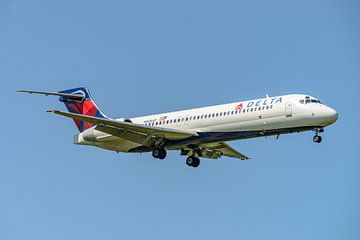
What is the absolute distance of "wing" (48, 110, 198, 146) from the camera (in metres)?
40.1

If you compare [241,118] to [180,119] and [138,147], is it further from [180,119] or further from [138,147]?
[138,147]

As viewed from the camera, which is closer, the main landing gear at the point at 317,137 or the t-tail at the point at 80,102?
the main landing gear at the point at 317,137

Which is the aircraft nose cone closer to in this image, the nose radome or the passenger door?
the nose radome

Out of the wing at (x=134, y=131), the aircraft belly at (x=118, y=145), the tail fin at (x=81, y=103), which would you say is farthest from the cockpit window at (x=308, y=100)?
the tail fin at (x=81, y=103)

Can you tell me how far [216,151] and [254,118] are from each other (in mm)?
6551

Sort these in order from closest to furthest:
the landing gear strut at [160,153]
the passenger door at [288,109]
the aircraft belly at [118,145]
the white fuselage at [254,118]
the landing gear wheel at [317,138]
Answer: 1. the landing gear wheel at [317,138]
2. the white fuselage at [254,118]
3. the passenger door at [288,109]
4. the landing gear strut at [160,153]
5. the aircraft belly at [118,145]

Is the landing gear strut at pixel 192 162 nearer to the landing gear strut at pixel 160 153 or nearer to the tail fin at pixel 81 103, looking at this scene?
the landing gear strut at pixel 160 153

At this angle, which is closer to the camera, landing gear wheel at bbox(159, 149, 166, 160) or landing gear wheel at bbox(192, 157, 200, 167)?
landing gear wheel at bbox(159, 149, 166, 160)

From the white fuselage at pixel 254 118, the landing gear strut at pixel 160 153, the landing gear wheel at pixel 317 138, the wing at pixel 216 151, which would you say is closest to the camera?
the landing gear wheel at pixel 317 138

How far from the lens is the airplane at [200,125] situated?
3775cm

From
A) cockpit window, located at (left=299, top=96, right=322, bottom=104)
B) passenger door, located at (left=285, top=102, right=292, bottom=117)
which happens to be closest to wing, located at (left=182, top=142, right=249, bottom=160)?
passenger door, located at (left=285, top=102, right=292, bottom=117)

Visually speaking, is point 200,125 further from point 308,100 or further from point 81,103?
point 81,103

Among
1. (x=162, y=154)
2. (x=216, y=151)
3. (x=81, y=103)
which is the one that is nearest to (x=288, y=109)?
(x=162, y=154)

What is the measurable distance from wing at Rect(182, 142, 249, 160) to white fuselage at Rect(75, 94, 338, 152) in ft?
5.20
